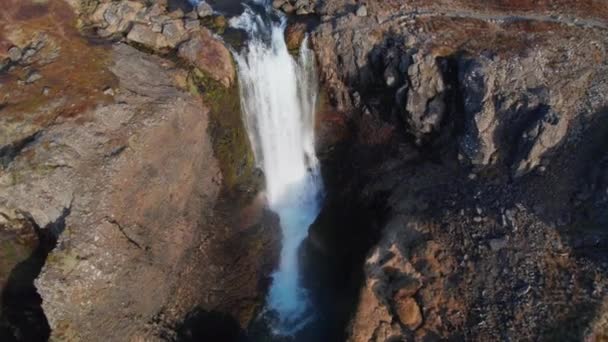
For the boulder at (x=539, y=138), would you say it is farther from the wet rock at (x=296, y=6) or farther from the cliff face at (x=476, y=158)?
the wet rock at (x=296, y=6)

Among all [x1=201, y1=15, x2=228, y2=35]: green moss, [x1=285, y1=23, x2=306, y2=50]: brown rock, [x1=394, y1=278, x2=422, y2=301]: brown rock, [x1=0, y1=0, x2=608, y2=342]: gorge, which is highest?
[x1=201, y1=15, x2=228, y2=35]: green moss

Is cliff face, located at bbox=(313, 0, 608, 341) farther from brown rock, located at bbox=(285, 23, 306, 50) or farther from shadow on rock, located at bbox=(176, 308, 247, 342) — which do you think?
shadow on rock, located at bbox=(176, 308, 247, 342)

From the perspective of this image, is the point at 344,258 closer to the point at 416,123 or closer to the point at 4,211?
the point at 416,123

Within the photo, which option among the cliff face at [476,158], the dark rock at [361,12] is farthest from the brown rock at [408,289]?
the dark rock at [361,12]

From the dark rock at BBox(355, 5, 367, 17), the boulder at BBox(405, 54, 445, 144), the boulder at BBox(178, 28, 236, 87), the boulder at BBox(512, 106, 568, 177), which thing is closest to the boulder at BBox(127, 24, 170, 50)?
the boulder at BBox(178, 28, 236, 87)

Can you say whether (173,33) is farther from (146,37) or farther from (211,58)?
(211,58)
